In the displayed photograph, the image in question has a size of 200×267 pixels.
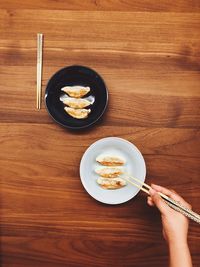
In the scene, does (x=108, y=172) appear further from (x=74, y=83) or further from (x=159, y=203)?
(x=74, y=83)

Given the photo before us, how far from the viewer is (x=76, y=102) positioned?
167cm

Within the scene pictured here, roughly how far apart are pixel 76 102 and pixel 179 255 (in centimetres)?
71

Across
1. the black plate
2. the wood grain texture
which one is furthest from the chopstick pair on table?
the wood grain texture

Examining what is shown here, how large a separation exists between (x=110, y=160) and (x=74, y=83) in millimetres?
345

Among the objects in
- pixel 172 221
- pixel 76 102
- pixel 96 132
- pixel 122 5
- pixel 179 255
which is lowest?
pixel 179 255

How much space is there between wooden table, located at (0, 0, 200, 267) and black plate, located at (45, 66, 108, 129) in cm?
4

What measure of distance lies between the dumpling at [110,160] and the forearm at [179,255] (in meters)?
→ 0.38

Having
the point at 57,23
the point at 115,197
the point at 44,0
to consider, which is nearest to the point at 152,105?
the point at 115,197

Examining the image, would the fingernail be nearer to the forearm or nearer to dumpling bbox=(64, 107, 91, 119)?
the forearm

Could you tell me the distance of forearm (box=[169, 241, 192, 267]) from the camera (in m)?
1.49

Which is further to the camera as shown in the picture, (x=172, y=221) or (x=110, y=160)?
(x=110, y=160)

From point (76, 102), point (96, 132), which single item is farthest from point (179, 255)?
point (76, 102)

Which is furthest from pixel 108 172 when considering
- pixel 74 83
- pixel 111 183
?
pixel 74 83

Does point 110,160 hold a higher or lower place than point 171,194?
higher
